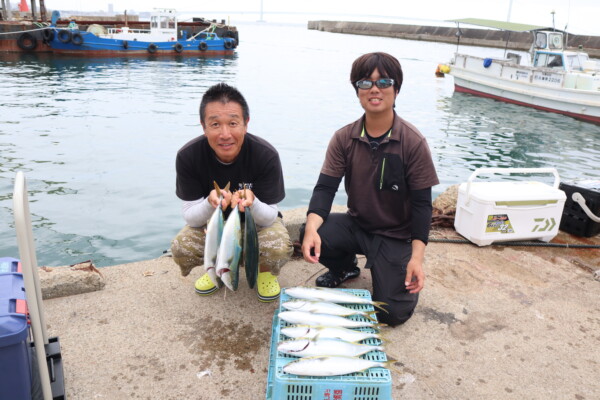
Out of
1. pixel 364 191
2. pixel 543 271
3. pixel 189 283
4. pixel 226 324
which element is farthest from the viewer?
pixel 543 271

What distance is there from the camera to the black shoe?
12.1 feet

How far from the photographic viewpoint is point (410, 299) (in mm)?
3154

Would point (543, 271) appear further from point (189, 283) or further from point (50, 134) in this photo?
point (50, 134)

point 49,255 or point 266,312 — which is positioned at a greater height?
point 266,312

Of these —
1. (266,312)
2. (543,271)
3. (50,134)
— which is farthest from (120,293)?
(50,134)

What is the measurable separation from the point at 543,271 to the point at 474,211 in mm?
824

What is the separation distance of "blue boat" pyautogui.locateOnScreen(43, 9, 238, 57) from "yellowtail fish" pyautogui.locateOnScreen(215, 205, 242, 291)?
32.1m

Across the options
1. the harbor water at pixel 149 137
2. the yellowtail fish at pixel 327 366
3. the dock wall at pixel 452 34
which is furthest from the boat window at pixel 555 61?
the dock wall at pixel 452 34

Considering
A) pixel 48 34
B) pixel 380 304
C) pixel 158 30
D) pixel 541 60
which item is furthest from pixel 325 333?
pixel 158 30

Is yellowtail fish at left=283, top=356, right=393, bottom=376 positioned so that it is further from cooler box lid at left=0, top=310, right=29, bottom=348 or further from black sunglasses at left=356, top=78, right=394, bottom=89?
black sunglasses at left=356, top=78, right=394, bottom=89

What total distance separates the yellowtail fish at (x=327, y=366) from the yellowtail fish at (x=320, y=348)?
0.08 m

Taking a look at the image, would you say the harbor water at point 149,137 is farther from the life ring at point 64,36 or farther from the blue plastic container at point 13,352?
the blue plastic container at point 13,352

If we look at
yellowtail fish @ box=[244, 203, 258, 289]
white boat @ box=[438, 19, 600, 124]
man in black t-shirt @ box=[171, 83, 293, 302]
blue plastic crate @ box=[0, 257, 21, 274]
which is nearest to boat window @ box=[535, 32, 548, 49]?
white boat @ box=[438, 19, 600, 124]

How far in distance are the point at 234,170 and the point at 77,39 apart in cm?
3172
